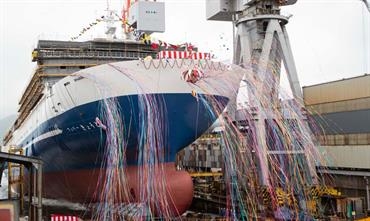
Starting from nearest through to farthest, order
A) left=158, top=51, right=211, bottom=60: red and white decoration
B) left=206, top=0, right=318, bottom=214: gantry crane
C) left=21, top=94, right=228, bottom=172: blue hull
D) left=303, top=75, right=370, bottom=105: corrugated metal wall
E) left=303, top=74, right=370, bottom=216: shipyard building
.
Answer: left=21, top=94, right=228, bottom=172: blue hull → left=158, top=51, right=211, bottom=60: red and white decoration → left=303, top=74, right=370, bottom=216: shipyard building → left=303, top=75, right=370, bottom=105: corrugated metal wall → left=206, top=0, right=318, bottom=214: gantry crane

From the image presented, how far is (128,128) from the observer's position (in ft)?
52.8

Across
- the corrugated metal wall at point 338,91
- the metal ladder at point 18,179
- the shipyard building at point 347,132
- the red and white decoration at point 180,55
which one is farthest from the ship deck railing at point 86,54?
the shipyard building at point 347,132

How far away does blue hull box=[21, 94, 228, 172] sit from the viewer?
53.0 feet

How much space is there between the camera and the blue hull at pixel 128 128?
1616 centimetres

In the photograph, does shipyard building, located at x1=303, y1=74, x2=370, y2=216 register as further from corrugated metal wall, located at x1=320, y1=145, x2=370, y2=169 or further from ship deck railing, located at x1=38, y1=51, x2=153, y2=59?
ship deck railing, located at x1=38, y1=51, x2=153, y2=59

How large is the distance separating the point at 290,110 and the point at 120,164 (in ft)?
25.3

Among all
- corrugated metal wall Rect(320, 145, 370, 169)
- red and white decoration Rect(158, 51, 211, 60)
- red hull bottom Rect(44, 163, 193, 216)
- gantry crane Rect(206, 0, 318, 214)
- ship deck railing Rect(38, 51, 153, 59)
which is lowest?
red hull bottom Rect(44, 163, 193, 216)

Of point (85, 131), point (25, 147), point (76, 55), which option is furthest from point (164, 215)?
point (25, 147)

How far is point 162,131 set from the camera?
1608 cm

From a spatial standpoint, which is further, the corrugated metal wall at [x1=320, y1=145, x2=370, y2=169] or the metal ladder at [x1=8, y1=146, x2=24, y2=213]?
the corrugated metal wall at [x1=320, y1=145, x2=370, y2=169]

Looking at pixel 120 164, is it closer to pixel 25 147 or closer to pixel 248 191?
pixel 248 191

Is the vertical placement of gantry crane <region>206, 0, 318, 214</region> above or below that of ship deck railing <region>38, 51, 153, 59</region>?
above

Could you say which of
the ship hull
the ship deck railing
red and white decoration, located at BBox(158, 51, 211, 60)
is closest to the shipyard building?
the ship hull

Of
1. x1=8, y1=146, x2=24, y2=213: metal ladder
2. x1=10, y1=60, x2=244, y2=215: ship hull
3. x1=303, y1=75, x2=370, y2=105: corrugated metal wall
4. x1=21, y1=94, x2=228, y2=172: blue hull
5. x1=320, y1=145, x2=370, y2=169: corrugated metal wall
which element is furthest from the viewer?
x1=303, y1=75, x2=370, y2=105: corrugated metal wall
